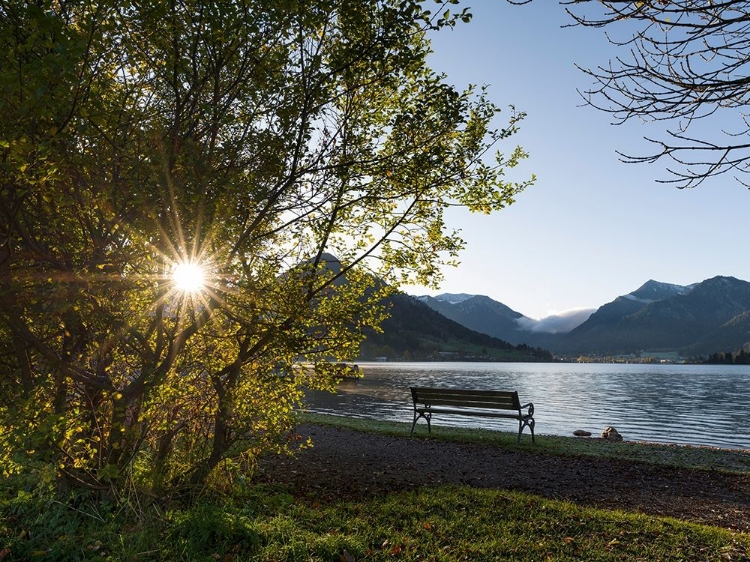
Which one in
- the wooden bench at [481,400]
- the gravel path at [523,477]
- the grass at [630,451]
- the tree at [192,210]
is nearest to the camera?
the tree at [192,210]

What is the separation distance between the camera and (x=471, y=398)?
1580cm

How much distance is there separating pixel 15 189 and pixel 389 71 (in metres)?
4.31

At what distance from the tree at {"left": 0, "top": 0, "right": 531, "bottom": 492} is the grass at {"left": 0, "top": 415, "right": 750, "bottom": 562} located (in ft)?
1.78

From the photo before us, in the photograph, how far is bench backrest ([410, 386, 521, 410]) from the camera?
15.2 m

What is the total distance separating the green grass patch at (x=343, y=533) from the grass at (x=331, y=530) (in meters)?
0.01

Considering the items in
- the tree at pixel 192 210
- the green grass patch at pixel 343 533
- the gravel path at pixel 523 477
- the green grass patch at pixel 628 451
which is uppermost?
the tree at pixel 192 210

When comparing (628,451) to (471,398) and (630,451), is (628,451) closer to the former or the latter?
(630,451)

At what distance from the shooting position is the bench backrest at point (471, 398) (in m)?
15.2

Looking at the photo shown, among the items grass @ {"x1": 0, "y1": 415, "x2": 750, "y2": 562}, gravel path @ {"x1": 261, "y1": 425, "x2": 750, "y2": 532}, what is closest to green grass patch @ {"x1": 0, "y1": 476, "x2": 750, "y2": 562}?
grass @ {"x1": 0, "y1": 415, "x2": 750, "y2": 562}

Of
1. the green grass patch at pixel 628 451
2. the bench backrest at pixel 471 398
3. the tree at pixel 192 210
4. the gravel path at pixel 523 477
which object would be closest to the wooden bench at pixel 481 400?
the bench backrest at pixel 471 398

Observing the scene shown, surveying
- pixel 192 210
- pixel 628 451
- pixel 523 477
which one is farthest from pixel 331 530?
pixel 628 451

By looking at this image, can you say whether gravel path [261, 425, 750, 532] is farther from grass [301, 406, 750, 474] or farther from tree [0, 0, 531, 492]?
tree [0, 0, 531, 492]

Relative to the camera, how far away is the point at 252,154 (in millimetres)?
5816

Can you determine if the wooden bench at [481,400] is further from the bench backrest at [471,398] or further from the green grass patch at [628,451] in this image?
the green grass patch at [628,451]
